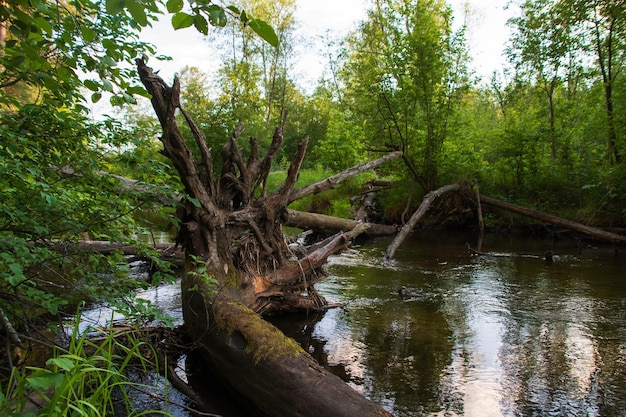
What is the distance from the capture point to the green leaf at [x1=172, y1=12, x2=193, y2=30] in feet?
4.27

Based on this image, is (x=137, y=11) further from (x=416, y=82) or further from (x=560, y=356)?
(x=416, y=82)

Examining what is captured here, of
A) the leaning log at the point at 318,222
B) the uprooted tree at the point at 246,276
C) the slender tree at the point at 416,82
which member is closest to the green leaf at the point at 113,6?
the uprooted tree at the point at 246,276

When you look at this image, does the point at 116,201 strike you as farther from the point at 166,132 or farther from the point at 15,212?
the point at 166,132

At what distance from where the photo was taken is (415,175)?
15953mm

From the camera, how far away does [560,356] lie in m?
4.48

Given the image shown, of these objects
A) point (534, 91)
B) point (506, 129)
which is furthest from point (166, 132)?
point (534, 91)

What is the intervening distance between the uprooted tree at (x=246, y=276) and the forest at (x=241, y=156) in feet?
0.10

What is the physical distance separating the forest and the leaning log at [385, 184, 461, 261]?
5.45 feet

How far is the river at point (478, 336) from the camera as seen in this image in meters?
3.66

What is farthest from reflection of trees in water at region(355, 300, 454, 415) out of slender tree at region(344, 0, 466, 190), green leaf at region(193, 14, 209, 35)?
slender tree at region(344, 0, 466, 190)

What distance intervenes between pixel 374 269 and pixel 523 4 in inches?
544

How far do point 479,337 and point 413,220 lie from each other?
6.26 meters

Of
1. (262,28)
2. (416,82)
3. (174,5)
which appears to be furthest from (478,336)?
(416,82)

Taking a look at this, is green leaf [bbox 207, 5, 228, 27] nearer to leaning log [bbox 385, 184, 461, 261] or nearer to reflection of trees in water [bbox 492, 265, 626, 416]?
reflection of trees in water [bbox 492, 265, 626, 416]
